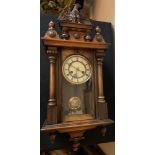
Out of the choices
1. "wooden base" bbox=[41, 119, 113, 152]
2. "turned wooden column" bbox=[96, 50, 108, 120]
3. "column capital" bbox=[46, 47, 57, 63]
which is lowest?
"wooden base" bbox=[41, 119, 113, 152]

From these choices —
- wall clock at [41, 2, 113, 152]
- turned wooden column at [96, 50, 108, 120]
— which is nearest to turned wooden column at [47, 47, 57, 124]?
wall clock at [41, 2, 113, 152]

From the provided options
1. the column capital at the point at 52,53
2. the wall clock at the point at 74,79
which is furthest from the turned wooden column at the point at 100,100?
the column capital at the point at 52,53

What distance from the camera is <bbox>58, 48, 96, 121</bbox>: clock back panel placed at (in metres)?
0.73

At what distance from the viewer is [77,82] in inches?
29.3

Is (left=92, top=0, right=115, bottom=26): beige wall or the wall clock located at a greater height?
(left=92, top=0, right=115, bottom=26): beige wall

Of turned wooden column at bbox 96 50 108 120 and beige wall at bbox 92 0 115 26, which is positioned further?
beige wall at bbox 92 0 115 26

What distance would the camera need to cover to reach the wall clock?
70 cm

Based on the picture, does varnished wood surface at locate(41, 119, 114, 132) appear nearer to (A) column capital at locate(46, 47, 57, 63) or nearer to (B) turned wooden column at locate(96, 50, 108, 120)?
(B) turned wooden column at locate(96, 50, 108, 120)

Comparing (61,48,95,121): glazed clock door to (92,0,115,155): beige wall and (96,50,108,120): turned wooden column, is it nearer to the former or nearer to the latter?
(96,50,108,120): turned wooden column

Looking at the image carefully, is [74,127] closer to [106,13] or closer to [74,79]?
[74,79]

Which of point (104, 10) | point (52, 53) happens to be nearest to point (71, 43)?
point (52, 53)

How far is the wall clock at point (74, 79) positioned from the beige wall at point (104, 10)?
0.81 feet

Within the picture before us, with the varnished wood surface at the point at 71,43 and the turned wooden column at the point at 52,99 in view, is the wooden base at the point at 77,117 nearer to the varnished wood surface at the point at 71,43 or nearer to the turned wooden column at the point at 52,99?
the turned wooden column at the point at 52,99
